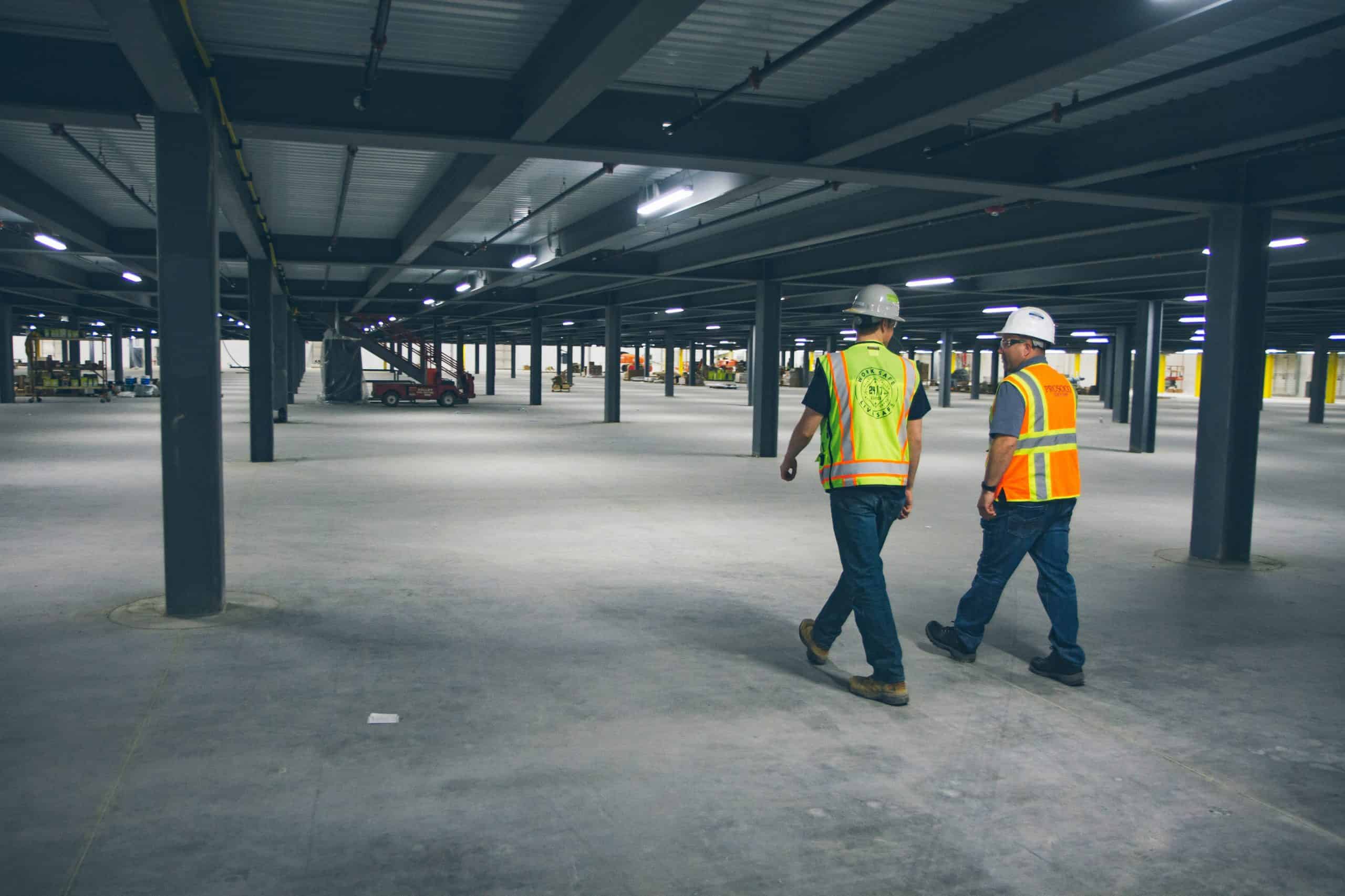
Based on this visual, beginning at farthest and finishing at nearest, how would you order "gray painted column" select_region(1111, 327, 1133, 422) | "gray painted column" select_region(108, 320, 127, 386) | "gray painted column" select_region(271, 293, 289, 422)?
"gray painted column" select_region(108, 320, 127, 386) → "gray painted column" select_region(1111, 327, 1133, 422) → "gray painted column" select_region(271, 293, 289, 422)

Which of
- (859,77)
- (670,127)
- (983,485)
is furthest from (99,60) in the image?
(983,485)

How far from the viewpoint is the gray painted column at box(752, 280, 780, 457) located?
18.8 meters

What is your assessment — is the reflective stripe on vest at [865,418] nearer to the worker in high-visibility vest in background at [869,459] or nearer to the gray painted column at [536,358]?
the worker in high-visibility vest in background at [869,459]

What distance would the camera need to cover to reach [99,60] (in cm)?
643

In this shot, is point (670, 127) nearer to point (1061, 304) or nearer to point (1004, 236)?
point (1004, 236)

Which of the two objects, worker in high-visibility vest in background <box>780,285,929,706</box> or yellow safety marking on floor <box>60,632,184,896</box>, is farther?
worker in high-visibility vest in background <box>780,285,929,706</box>

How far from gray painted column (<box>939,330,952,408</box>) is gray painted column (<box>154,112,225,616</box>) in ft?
114

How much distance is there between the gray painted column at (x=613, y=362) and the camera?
26.7m

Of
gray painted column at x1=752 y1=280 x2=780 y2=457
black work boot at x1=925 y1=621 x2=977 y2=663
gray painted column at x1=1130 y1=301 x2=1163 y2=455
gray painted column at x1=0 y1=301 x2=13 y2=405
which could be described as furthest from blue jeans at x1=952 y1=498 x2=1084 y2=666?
gray painted column at x1=0 y1=301 x2=13 y2=405

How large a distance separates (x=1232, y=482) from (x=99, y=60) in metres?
9.85

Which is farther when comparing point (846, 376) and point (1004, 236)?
point (1004, 236)

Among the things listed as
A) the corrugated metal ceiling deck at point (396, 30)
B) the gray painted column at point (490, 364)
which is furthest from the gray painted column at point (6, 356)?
the corrugated metal ceiling deck at point (396, 30)

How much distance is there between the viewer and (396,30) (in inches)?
246

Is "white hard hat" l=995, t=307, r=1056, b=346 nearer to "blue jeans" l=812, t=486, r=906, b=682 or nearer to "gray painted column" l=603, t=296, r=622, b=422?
"blue jeans" l=812, t=486, r=906, b=682
